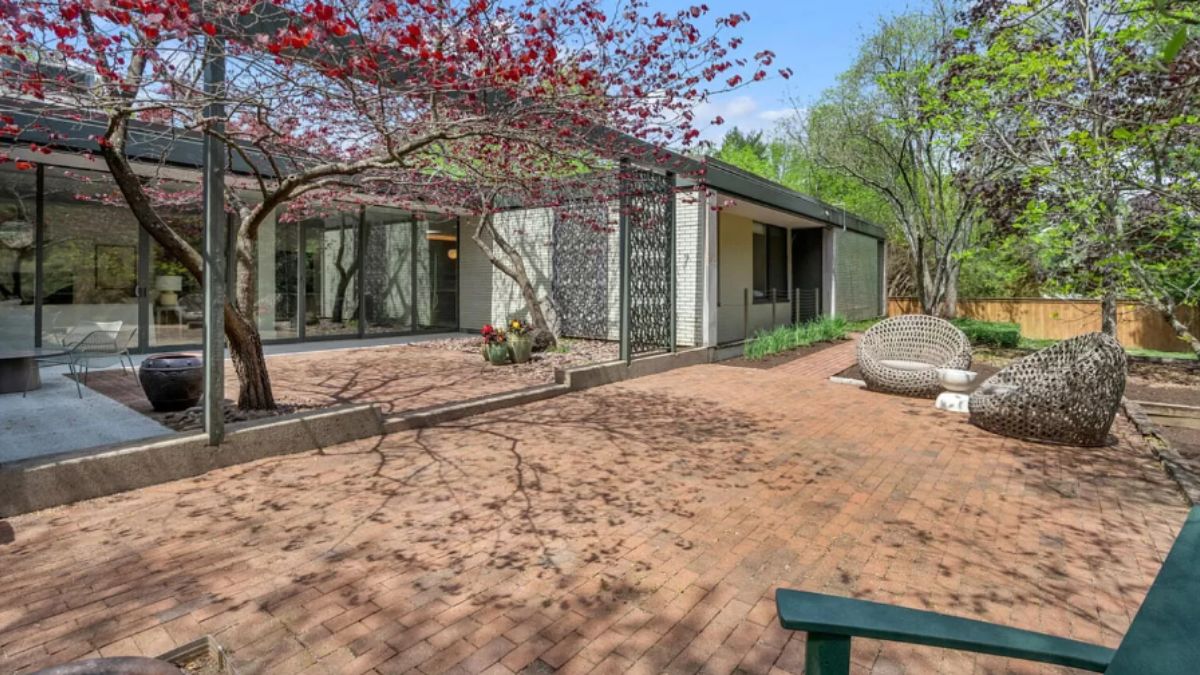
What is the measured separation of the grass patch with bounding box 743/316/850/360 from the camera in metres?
10.6

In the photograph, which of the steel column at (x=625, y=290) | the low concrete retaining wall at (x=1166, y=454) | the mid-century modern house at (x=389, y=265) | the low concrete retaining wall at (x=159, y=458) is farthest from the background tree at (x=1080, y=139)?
the low concrete retaining wall at (x=159, y=458)

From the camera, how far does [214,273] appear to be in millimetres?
4402

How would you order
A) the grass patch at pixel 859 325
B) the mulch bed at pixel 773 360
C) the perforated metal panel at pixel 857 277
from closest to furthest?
the mulch bed at pixel 773 360 < the grass patch at pixel 859 325 < the perforated metal panel at pixel 857 277

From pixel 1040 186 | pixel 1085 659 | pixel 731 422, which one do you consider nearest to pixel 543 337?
pixel 731 422

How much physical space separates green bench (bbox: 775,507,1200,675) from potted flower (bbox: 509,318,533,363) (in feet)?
27.6

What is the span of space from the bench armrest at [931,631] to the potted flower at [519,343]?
845 centimetres

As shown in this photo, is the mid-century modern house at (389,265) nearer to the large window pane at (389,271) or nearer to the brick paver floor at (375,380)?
the large window pane at (389,271)

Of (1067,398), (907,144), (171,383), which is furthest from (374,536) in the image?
(907,144)

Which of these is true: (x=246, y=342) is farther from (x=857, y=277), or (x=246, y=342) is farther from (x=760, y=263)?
(x=857, y=277)

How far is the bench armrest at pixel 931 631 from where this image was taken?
1.15 m

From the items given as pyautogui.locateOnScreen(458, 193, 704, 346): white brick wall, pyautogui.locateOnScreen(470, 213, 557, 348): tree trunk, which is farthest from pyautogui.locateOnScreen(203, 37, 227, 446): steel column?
pyautogui.locateOnScreen(470, 213, 557, 348): tree trunk

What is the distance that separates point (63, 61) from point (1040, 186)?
11.1 metres

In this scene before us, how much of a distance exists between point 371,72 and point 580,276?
319 inches

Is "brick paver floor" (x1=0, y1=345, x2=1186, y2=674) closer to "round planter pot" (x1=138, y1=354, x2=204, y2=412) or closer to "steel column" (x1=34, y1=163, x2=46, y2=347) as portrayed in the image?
"round planter pot" (x1=138, y1=354, x2=204, y2=412)
